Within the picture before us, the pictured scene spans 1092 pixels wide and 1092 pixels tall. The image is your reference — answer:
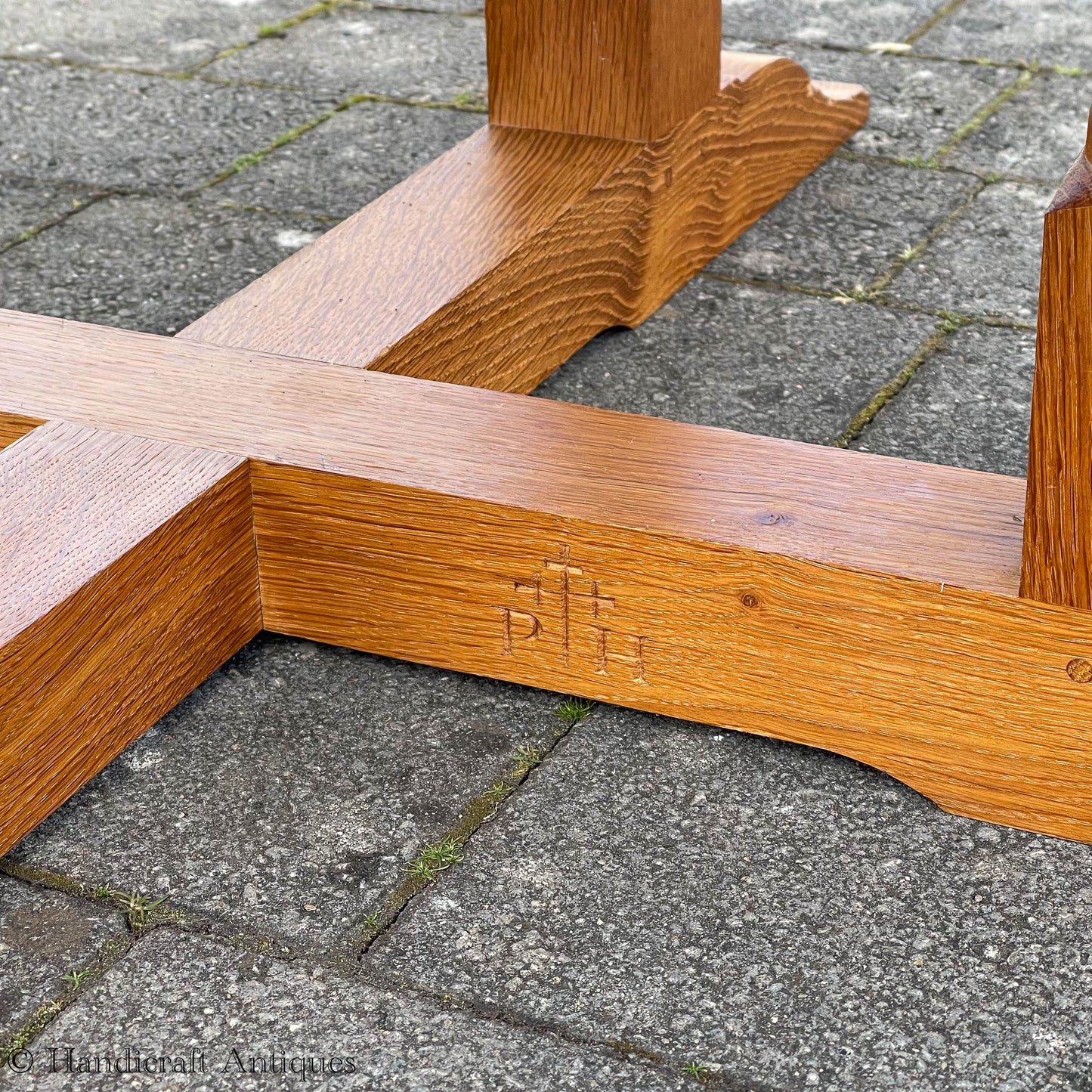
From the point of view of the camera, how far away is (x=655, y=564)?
1.40 meters

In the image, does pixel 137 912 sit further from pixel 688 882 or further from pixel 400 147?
pixel 400 147

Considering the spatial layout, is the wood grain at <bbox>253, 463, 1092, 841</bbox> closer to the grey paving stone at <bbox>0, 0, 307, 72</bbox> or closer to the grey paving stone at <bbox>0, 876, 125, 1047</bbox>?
the grey paving stone at <bbox>0, 876, 125, 1047</bbox>

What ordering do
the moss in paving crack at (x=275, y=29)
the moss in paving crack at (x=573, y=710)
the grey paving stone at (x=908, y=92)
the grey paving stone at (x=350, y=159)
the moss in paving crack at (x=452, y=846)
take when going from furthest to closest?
the moss in paving crack at (x=275, y=29) < the grey paving stone at (x=908, y=92) < the grey paving stone at (x=350, y=159) < the moss in paving crack at (x=573, y=710) < the moss in paving crack at (x=452, y=846)

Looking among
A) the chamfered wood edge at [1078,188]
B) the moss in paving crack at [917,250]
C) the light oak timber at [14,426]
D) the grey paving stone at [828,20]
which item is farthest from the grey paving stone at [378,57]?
the chamfered wood edge at [1078,188]

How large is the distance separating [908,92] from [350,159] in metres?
1.12

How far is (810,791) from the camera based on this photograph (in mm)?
1408

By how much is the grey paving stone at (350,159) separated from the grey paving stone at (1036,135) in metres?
0.92

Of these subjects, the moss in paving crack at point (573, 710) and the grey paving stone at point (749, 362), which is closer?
the moss in paving crack at point (573, 710)

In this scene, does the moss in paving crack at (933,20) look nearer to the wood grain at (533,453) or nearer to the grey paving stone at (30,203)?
the grey paving stone at (30,203)

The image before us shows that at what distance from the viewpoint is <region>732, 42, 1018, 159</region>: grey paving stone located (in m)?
2.90

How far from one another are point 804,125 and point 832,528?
4.94ft

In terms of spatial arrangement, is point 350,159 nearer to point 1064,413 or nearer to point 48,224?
point 48,224

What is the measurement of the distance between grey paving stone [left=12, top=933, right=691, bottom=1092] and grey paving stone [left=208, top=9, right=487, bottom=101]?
226 centimetres

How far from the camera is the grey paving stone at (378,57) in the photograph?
3.19 metres
